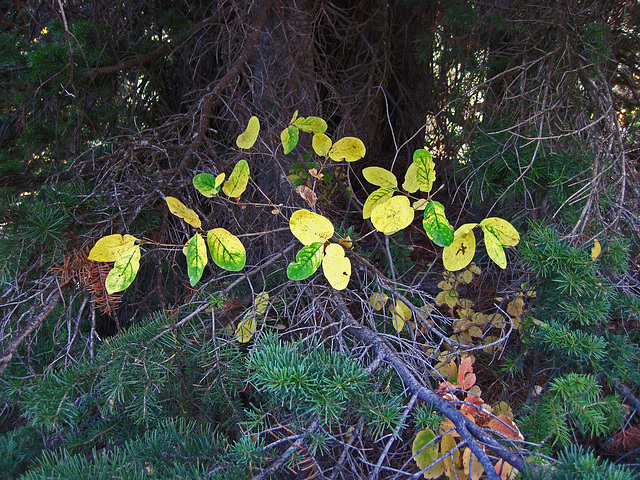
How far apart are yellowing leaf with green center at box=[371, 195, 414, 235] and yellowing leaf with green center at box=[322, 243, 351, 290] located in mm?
95

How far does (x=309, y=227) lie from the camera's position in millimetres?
763

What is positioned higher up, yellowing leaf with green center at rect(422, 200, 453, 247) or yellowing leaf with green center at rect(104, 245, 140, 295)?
yellowing leaf with green center at rect(422, 200, 453, 247)

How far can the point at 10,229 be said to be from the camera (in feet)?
3.29

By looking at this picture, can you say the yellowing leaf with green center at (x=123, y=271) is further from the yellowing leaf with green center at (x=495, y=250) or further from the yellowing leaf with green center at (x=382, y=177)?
the yellowing leaf with green center at (x=495, y=250)

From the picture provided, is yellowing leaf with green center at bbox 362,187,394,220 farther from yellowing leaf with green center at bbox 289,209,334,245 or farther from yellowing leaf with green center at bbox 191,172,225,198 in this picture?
yellowing leaf with green center at bbox 191,172,225,198

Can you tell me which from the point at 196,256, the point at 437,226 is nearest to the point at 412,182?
the point at 437,226

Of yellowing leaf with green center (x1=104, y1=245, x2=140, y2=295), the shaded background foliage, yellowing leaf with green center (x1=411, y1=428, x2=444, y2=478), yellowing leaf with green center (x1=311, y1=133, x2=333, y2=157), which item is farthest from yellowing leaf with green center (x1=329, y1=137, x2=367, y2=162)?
yellowing leaf with green center (x1=411, y1=428, x2=444, y2=478)

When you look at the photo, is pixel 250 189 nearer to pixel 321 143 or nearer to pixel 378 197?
pixel 321 143

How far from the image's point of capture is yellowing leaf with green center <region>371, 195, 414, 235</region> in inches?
30.9

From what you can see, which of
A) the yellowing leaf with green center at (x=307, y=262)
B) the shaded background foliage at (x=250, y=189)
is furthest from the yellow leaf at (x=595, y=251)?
the yellowing leaf with green center at (x=307, y=262)

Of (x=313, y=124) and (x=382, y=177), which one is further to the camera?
(x=313, y=124)

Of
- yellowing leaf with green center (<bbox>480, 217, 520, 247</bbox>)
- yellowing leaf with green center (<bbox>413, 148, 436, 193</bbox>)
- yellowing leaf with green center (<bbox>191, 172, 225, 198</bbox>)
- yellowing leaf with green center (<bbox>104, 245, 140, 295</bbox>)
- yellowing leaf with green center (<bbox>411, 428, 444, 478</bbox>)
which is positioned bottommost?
yellowing leaf with green center (<bbox>411, 428, 444, 478</bbox>)

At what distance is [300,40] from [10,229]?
3.84 ft

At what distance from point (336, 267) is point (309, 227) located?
92mm
